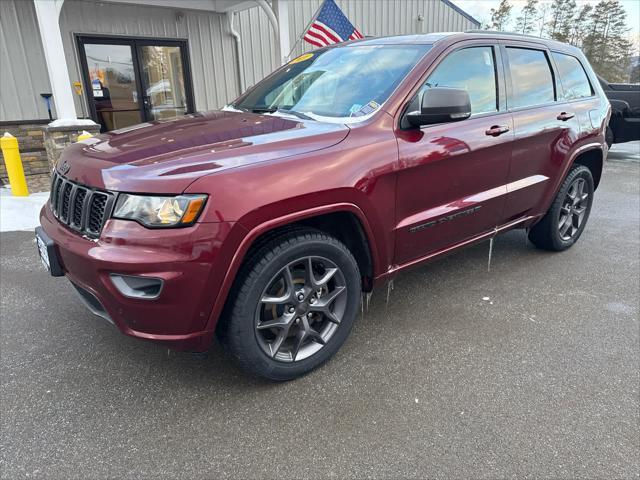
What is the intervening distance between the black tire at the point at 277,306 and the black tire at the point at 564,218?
2.44m

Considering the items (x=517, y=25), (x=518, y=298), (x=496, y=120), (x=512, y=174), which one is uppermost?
(x=517, y=25)

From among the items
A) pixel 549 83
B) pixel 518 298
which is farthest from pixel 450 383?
pixel 549 83

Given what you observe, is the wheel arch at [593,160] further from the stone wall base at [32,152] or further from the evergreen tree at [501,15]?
the evergreen tree at [501,15]

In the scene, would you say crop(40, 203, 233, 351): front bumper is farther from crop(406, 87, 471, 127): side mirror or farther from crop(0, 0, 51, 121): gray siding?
crop(0, 0, 51, 121): gray siding

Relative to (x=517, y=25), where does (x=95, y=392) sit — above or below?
below

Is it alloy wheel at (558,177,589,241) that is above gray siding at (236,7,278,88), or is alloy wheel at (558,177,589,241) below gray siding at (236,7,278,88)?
below

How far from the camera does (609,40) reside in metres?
33.6

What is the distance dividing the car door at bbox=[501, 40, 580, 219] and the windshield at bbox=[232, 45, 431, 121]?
1005mm

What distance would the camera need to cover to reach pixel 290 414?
2.34 meters

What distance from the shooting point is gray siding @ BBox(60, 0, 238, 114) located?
27.4 ft

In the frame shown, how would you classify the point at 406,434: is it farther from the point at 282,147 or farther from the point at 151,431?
the point at 282,147

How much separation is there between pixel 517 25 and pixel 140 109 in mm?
37618

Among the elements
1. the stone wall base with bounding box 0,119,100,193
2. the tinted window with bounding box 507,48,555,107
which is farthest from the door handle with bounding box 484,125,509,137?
the stone wall base with bounding box 0,119,100,193

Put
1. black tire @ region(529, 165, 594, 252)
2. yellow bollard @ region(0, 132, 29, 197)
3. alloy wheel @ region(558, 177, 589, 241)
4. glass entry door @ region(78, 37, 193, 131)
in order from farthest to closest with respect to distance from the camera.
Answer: glass entry door @ region(78, 37, 193, 131) → yellow bollard @ region(0, 132, 29, 197) → alloy wheel @ region(558, 177, 589, 241) → black tire @ region(529, 165, 594, 252)
